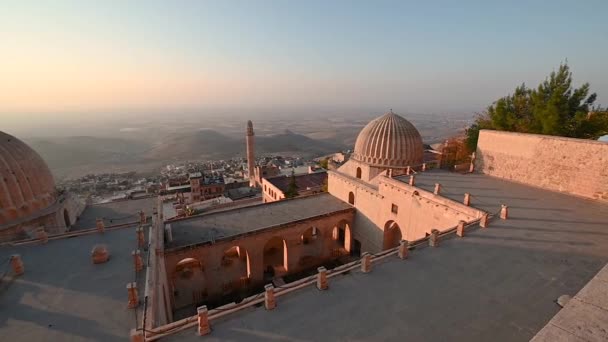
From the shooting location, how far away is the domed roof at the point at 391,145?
20375 mm

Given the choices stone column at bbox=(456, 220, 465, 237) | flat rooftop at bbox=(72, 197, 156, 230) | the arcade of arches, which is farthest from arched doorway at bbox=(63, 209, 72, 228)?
stone column at bbox=(456, 220, 465, 237)

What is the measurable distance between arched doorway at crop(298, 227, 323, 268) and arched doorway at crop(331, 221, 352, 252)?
4.23 feet

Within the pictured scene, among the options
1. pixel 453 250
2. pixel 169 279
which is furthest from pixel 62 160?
pixel 453 250

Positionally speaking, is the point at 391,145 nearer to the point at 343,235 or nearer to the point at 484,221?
the point at 343,235

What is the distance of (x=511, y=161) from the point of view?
18375 mm

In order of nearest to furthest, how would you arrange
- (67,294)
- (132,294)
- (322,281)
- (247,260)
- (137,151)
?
(132,294) < (322,281) < (67,294) < (247,260) < (137,151)

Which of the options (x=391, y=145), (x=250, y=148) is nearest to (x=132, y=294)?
(x=391, y=145)

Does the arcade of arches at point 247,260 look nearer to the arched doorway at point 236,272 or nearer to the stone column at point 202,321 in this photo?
the arched doorway at point 236,272

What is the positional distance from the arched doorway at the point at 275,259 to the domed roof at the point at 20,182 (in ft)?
43.9

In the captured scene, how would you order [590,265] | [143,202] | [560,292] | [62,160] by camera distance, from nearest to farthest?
1. [560,292]
2. [590,265]
3. [143,202]
4. [62,160]

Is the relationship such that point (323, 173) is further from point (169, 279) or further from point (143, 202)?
point (169, 279)

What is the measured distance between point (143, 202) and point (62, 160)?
407 feet

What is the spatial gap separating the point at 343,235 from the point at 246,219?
30.4 ft

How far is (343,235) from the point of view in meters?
23.9
